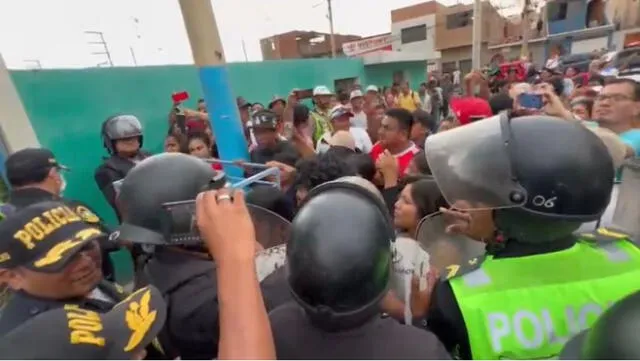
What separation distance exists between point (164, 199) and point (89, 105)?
399 centimetres

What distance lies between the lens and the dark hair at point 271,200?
2.02 m

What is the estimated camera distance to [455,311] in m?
1.12

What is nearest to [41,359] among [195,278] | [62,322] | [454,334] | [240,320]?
[62,322]

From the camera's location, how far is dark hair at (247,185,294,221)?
2.02 meters

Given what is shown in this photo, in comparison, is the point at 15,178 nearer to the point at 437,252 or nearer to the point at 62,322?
the point at 62,322

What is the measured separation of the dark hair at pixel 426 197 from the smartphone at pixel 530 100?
2042mm

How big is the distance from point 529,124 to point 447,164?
0.86 ft

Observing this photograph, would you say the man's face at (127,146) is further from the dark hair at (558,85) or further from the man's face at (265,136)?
the dark hair at (558,85)

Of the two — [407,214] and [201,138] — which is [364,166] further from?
[201,138]

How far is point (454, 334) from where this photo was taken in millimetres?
1139

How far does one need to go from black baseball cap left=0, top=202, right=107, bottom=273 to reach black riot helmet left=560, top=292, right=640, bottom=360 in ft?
4.74

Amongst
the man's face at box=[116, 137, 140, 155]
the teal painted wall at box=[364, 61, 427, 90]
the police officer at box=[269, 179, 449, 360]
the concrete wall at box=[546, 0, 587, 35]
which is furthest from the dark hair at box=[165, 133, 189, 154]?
the concrete wall at box=[546, 0, 587, 35]

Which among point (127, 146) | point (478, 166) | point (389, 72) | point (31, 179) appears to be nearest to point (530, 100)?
point (478, 166)

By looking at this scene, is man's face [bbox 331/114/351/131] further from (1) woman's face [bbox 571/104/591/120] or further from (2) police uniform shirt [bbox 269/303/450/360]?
(2) police uniform shirt [bbox 269/303/450/360]
